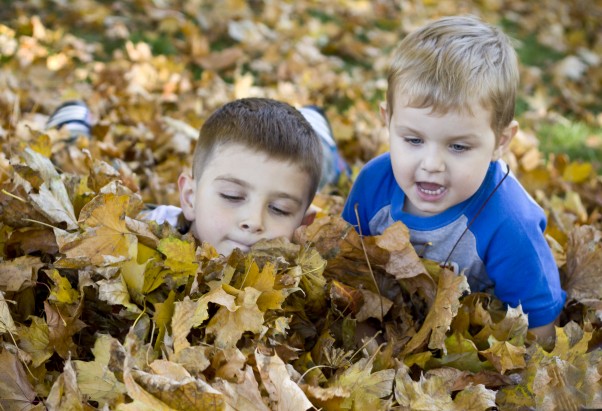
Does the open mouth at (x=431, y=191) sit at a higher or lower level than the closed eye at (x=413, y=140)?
lower

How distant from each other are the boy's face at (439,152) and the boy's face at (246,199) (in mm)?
381

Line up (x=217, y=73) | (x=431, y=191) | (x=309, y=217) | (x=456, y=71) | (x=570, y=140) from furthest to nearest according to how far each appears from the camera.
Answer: (x=217, y=73) < (x=570, y=140) < (x=309, y=217) < (x=431, y=191) < (x=456, y=71)

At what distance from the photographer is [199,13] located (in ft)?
18.5

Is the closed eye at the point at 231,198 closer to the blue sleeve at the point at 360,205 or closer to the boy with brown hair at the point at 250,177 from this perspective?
the boy with brown hair at the point at 250,177

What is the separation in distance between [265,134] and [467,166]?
0.70 meters

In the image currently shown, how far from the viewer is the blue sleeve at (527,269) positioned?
235 centimetres

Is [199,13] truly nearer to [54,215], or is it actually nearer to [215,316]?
[54,215]

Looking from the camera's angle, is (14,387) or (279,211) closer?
(14,387)

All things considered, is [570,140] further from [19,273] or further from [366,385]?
[19,273]

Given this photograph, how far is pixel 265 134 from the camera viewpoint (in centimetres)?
243

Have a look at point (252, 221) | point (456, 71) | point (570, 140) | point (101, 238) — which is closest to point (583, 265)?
point (456, 71)

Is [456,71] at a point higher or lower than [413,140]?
higher

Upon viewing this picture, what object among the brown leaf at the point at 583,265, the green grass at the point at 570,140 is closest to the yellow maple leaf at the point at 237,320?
the brown leaf at the point at 583,265

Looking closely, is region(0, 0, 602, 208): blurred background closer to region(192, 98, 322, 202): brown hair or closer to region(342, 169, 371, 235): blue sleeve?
region(192, 98, 322, 202): brown hair
